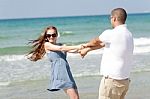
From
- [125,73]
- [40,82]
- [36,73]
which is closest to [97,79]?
[40,82]

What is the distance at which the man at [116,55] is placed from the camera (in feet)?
16.2

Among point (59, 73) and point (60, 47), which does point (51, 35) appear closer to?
point (60, 47)

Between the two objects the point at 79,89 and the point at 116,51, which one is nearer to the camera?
the point at 116,51

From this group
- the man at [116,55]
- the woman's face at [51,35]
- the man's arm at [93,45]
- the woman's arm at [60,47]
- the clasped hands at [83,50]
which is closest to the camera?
the man at [116,55]

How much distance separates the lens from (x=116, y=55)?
4945 mm

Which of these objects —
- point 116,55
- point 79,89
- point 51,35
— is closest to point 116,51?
point 116,55

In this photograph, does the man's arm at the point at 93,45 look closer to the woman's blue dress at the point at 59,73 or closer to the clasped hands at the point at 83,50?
the clasped hands at the point at 83,50

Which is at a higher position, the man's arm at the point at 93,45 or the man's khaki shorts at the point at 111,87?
the man's arm at the point at 93,45

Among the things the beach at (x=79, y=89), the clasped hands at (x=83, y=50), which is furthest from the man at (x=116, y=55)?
the beach at (x=79, y=89)

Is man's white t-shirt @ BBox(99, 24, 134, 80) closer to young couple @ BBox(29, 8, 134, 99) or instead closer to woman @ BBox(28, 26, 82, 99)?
young couple @ BBox(29, 8, 134, 99)

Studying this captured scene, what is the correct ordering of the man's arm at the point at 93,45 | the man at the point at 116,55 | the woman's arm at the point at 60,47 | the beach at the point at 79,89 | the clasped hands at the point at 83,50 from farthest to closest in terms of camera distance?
the beach at the point at 79,89 → the woman's arm at the point at 60,47 → the clasped hands at the point at 83,50 → the man's arm at the point at 93,45 → the man at the point at 116,55

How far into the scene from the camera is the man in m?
4.93

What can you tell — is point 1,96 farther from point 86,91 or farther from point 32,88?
point 86,91

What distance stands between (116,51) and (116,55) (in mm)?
48
